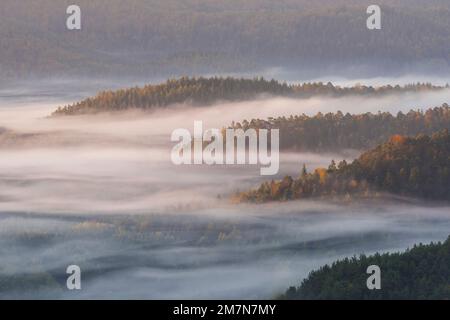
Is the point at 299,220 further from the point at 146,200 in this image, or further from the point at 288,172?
the point at 146,200

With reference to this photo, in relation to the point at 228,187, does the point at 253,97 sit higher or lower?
higher

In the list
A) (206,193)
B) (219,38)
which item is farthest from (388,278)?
(219,38)

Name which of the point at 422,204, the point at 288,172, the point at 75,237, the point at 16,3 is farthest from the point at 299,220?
the point at 16,3

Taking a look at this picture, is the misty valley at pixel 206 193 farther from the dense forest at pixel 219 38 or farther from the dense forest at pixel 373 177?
the dense forest at pixel 219 38

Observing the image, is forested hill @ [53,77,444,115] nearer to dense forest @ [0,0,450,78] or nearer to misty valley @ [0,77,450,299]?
misty valley @ [0,77,450,299]
